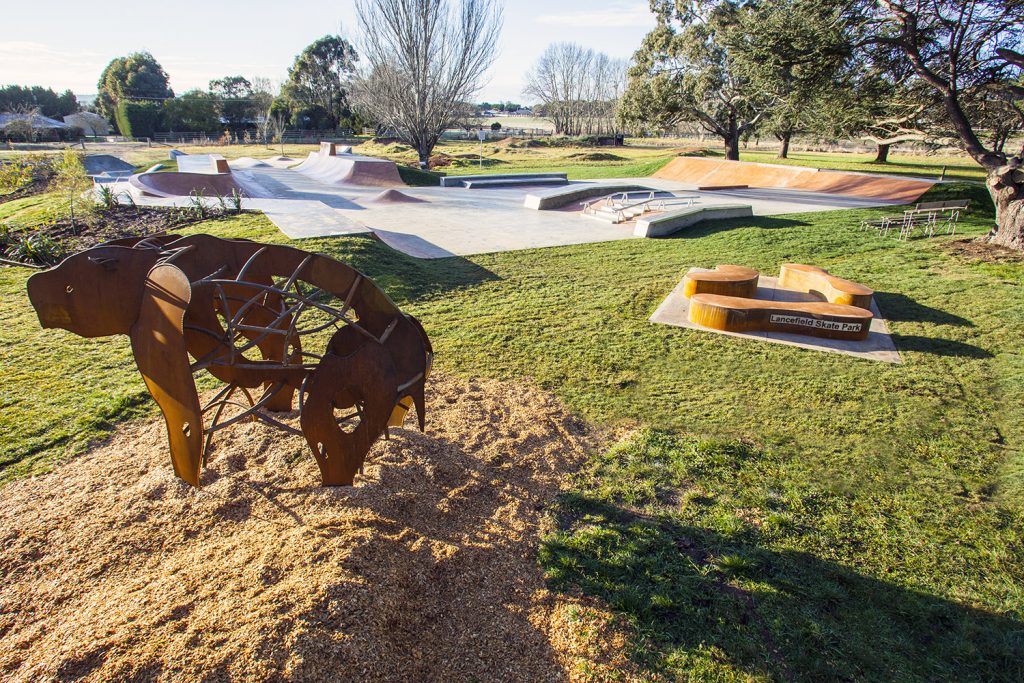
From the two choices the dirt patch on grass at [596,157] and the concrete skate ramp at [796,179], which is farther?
the dirt patch on grass at [596,157]

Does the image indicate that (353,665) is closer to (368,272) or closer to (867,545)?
(867,545)

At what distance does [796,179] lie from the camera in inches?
957

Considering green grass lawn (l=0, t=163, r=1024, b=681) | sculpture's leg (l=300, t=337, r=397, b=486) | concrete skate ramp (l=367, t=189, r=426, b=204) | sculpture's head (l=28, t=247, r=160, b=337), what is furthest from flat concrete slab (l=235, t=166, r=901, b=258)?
sculpture's leg (l=300, t=337, r=397, b=486)

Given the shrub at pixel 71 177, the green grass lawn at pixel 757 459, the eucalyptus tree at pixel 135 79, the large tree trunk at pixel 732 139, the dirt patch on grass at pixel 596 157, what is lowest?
the green grass lawn at pixel 757 459

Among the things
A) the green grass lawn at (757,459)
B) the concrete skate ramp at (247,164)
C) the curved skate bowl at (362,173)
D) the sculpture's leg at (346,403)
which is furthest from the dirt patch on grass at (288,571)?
the concrete skate ramp at (247,164)

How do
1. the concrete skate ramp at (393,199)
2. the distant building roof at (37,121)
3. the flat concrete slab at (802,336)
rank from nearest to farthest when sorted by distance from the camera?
1. the flat concrete slab at (802,336)
2. the concrete skate ramp at (393,199)
3. the distant building roof at (37,121)

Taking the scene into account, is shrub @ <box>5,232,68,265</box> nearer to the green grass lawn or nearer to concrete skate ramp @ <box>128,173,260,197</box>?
the green grass lawn

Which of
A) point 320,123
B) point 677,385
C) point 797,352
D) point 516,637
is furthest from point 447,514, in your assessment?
point 320,123

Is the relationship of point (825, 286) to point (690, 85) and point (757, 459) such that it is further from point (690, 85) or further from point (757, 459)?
point (690, 85)

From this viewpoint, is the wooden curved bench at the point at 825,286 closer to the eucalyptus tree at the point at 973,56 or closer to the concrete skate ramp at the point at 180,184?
the eucalyptus tree at the point at 973,56

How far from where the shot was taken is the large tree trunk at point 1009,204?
12648 mm

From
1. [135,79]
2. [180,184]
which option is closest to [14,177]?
[180,184]

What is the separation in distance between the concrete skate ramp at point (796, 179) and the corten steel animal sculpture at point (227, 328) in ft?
71.7

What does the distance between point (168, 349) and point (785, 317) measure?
28.1ft
